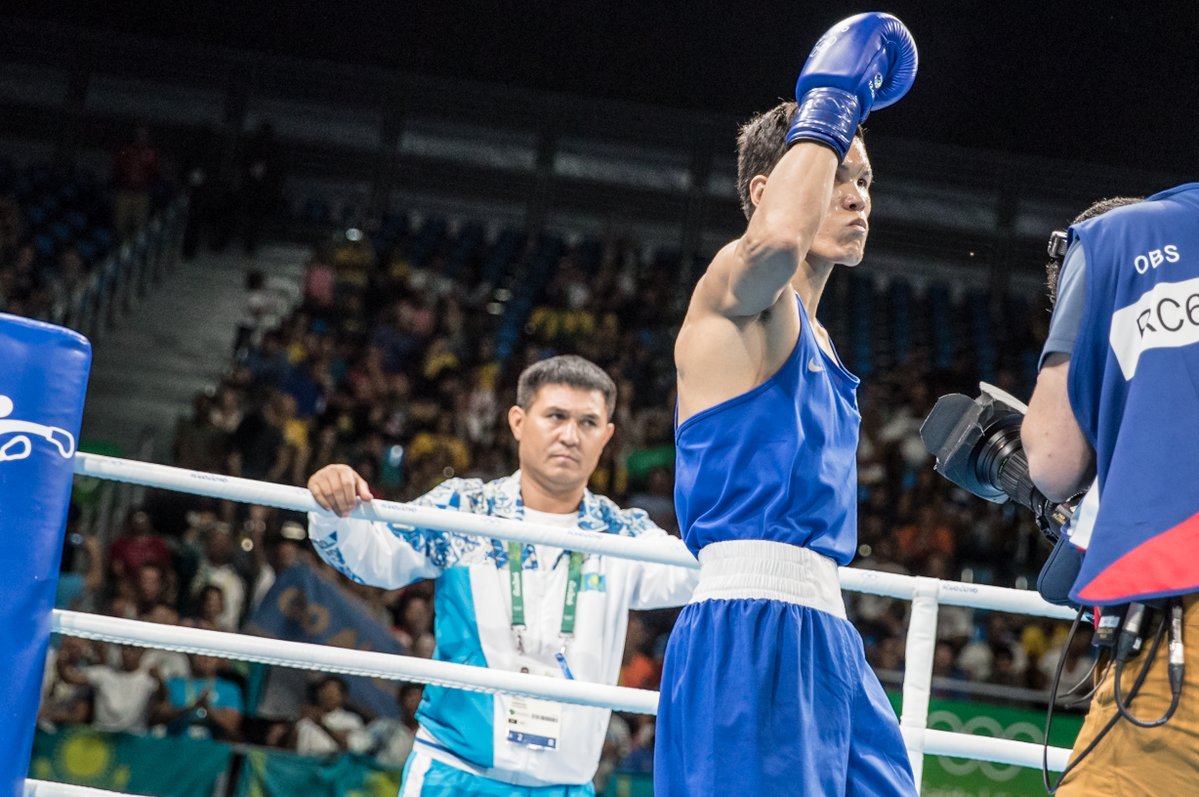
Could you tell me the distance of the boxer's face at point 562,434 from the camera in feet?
10.6

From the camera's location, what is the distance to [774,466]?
1967 millimetres

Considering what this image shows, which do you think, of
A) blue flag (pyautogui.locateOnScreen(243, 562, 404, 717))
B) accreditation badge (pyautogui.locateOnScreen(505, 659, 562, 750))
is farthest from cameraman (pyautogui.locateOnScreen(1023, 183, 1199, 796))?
blue flag (pyautogui.locateOnScreen(243, 562, 404, 717))

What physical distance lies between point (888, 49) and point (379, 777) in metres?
4.10

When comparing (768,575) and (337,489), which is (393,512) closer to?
(337,489)

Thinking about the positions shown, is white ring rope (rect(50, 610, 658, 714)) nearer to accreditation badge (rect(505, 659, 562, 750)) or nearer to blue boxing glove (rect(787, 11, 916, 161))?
accreditation badge (rect(505, 659, 562, 750))

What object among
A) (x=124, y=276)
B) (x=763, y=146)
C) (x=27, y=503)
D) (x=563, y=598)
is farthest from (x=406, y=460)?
(x=763, y=146)

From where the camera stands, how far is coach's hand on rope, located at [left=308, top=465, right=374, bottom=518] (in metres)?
2.51

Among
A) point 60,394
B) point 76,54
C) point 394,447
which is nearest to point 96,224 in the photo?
point 76,54

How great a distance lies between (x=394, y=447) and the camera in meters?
8.87

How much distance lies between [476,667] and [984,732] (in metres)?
4.44

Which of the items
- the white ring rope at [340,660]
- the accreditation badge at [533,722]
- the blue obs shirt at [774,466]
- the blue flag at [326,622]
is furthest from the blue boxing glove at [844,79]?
the blue flag at [326,622]

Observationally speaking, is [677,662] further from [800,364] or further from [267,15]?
[267,15]

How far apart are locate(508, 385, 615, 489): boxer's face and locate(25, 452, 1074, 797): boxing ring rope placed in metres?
0.73

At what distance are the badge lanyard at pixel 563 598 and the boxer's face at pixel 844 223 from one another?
1.11m
